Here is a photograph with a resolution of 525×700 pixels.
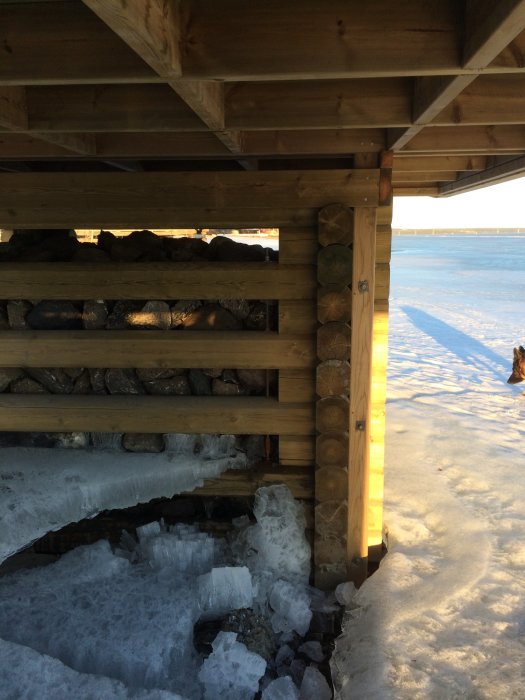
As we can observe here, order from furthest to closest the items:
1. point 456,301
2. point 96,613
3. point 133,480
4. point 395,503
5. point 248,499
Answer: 1. point 456,301
2. point 395,503
3. point 248,499
4. point 133,480
5. point 96,613

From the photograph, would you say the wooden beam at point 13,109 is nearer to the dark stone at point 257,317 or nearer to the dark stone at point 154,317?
the dark stone at point 154,317

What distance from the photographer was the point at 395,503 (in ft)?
18.1

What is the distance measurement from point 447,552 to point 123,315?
323cm

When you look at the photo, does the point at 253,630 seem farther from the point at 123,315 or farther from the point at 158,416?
the point at 123,315

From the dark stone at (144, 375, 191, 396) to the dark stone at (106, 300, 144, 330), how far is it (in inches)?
18.1

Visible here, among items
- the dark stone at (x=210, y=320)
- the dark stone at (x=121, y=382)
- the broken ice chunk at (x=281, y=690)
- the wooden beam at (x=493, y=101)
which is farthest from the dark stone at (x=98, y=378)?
the wooden beam at (x=493, y=101)

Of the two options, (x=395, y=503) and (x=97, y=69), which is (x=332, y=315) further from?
(x=395, y=503)

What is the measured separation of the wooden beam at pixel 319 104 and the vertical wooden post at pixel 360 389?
30.6 inches

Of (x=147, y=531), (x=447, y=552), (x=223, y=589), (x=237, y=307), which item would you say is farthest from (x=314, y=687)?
(x=237, y=307)

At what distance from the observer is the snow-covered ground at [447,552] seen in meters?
3.29

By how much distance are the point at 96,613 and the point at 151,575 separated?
1.50ft

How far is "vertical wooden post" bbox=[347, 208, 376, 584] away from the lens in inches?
139

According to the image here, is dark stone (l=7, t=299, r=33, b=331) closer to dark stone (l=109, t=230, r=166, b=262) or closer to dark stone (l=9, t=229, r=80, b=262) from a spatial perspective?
dark stone (l=9, t=229, r=80, b=262)

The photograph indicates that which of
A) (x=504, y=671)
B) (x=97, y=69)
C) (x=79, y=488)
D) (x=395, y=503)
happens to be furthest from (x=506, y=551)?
(x=97, y=69)
